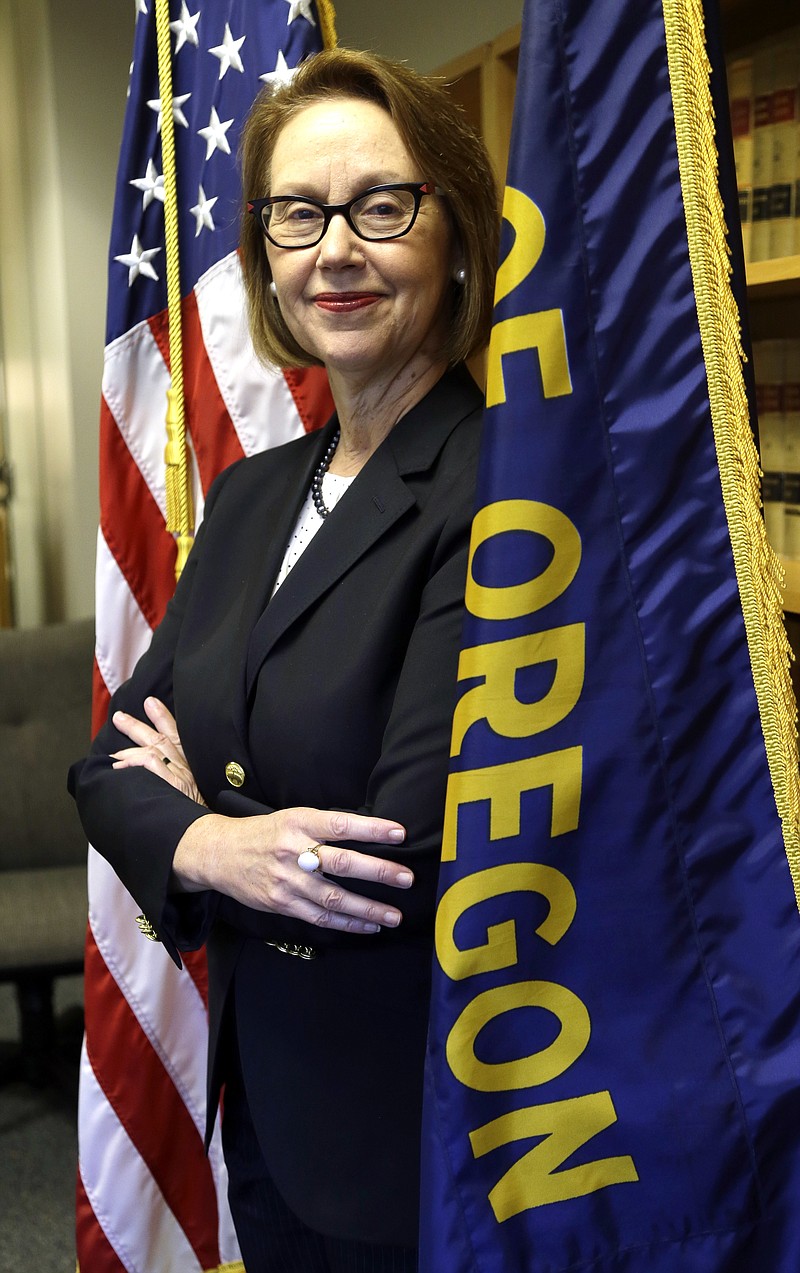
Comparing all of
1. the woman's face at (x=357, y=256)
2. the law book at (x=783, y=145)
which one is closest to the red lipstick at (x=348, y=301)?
the woman's face at (x=357, y=256)

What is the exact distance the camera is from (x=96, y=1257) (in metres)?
1.71

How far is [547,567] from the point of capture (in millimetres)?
771

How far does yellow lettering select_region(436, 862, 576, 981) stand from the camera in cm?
77

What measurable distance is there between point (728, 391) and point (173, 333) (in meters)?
1.06

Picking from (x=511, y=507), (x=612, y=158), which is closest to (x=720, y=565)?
(x=511, y=507)

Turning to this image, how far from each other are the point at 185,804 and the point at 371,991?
0.81 feet

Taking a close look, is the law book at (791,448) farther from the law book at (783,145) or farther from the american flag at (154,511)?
the american flag at (154,511)

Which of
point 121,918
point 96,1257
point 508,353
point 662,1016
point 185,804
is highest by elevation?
point 508,353

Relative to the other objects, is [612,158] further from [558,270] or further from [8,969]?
[8,969]

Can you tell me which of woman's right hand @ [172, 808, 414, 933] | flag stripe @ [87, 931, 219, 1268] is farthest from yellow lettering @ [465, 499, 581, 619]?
flag stripe @ [87, 931, 219, 1268]

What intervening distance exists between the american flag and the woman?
1.48ft

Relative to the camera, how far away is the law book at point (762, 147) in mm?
1648

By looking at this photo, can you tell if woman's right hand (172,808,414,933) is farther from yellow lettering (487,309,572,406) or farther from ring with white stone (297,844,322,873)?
yellow lettering (487,309,572,406)

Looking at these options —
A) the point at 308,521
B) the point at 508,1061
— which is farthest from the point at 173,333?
the point at 508,1061
